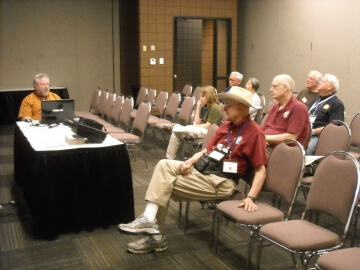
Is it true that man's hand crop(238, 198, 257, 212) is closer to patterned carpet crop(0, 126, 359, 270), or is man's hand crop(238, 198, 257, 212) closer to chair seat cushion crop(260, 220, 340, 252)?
chair seat cushion crop(260, 220, 340, 252)

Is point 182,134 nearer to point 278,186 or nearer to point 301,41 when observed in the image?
point 278,186

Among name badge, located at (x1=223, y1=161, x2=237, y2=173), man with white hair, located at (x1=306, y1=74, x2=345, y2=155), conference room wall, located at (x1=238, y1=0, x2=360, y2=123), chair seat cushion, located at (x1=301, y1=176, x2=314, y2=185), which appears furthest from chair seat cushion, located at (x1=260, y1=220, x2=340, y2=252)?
conference room wall, located at (x1=238, y1=0, x2=360, y2=123)

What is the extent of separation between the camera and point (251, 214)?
9.04 ft

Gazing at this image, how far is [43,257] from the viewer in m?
3.12

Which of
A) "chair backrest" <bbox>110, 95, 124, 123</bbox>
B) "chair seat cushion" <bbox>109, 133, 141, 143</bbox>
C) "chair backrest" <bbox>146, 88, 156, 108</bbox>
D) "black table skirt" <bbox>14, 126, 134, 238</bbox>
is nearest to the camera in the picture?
"black table skirt" <bbox>14, 126, 134, 238</bbox>

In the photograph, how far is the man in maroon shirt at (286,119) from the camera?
12.7 feet

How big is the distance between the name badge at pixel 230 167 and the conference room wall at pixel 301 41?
535 cm

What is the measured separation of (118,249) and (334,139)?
209 cm

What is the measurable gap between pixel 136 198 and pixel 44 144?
4.09 ft

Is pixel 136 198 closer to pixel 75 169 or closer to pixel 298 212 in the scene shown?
pixel 75 169

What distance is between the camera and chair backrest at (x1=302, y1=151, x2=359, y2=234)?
7.75 feet

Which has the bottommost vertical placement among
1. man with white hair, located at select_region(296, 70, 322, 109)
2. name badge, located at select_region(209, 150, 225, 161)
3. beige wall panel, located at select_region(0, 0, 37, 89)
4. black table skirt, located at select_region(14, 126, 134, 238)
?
black table skirt, located at select_region(14, 126, 134, 238)

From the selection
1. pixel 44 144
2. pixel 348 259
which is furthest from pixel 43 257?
pixel 348 259

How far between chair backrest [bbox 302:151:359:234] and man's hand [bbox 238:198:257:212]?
35 centimetres
